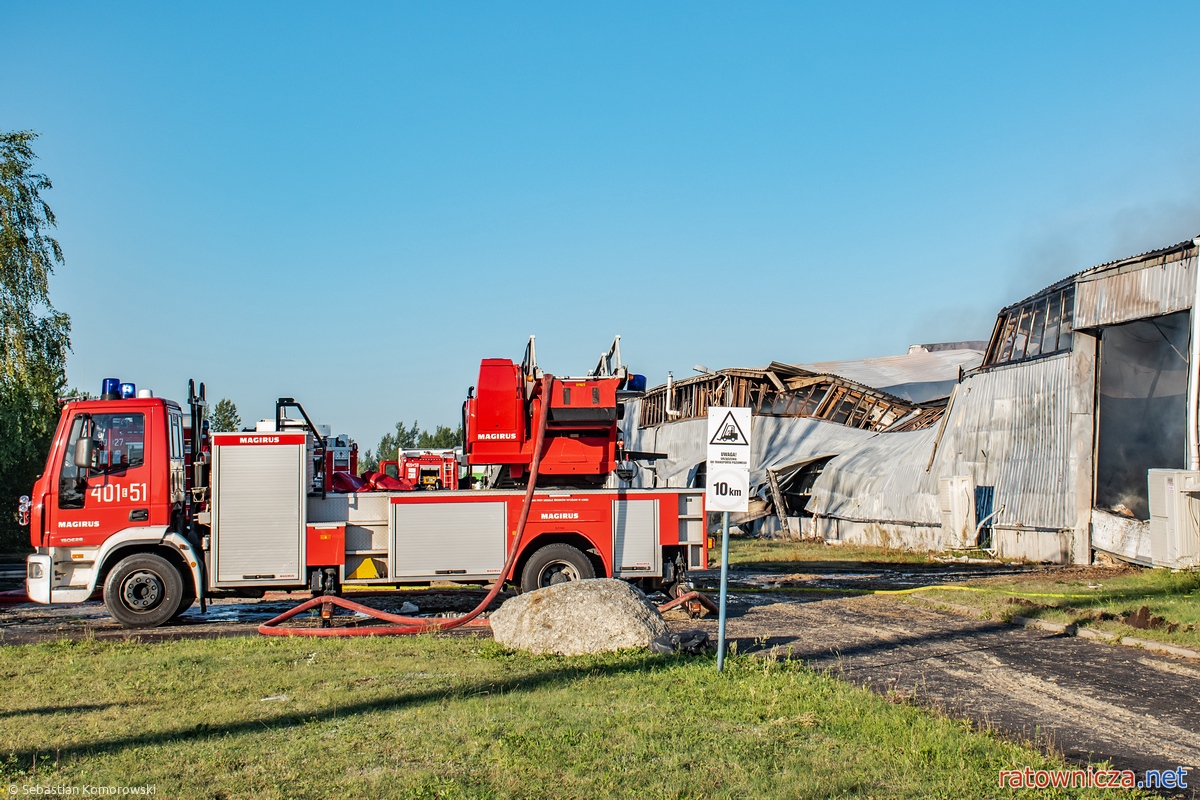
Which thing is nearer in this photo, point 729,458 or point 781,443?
point 729,458

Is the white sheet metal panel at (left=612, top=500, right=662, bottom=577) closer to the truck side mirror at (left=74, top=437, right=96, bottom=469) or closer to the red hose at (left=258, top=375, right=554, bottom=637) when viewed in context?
the red hose at (left=258, top=375, right=554, bottom=637)

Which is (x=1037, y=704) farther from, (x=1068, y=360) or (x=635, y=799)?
(x=1068, y=360)

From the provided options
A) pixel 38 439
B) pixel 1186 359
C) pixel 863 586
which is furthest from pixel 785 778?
pixel 38 439

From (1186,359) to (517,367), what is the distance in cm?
1613

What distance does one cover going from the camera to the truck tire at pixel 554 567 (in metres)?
13.9

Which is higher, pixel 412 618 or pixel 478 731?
pixel 478 731

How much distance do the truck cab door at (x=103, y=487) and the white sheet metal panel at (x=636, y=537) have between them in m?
6.44

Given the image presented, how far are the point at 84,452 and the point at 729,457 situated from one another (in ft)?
26.8

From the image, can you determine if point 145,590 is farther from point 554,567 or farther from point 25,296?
point 25,296

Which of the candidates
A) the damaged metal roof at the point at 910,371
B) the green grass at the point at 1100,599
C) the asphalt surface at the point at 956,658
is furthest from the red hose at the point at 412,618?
the damaged metal roof at the point at 910,371

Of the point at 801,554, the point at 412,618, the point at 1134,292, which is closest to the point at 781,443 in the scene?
the point at 801,554

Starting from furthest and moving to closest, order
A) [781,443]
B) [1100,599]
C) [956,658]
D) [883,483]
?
[781,443], [883,483], [1100,599], [956,658]

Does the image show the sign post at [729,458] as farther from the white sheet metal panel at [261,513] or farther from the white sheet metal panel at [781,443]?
the white sheet metal panel at [781,443]

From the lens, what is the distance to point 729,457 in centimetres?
985
